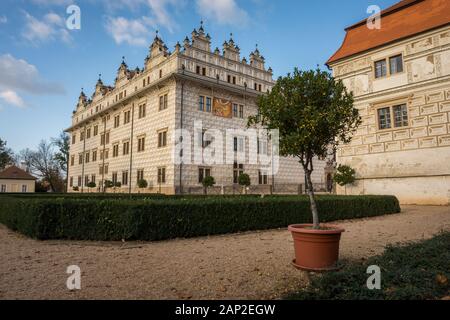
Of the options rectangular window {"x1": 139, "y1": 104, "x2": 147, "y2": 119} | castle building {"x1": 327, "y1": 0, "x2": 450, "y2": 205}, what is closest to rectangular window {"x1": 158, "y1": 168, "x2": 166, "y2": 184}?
rectangular window {"x1": 139, "y1": 104, "x2": 147, "y2": 119}

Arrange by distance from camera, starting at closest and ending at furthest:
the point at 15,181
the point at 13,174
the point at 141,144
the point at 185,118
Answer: the point at 185,118 < the point at 141,144 < the point at 15,181 < the point at 13,174

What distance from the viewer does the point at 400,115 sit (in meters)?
19.3

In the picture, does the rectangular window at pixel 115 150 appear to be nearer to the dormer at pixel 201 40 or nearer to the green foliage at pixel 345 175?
the dormer at pixel 201 40

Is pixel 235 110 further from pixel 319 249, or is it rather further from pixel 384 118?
pixel 319 249

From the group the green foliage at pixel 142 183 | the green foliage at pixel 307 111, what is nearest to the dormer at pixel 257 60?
the green foliage at pixel 142 183

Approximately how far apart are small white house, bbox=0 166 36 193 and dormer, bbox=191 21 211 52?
44987 mm

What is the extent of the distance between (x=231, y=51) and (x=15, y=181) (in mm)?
46883

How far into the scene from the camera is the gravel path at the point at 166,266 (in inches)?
167

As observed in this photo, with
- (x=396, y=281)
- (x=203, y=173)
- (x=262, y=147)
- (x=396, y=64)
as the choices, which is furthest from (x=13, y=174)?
(x=396, y=281)

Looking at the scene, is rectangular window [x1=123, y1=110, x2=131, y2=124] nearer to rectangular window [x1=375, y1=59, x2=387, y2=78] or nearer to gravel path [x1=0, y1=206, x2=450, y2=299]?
rectangular window [x1=375, y1=59, x2=387, y2=78]

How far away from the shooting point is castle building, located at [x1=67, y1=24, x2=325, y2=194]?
90.0 feet

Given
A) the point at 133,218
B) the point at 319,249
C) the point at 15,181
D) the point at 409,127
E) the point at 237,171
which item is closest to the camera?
the point at 319,249
